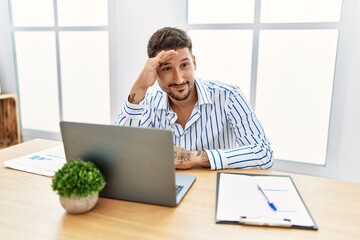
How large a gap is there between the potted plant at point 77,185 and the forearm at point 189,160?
395 mm

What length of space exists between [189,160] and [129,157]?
0.39 metres

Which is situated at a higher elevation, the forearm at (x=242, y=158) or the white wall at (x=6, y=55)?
the white wall at (x=6, y=55)

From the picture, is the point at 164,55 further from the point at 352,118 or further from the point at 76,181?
the point at 352,118

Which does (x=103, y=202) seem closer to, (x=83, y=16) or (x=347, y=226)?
(x=347, y=226)

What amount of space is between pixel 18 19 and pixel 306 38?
8.95 feet

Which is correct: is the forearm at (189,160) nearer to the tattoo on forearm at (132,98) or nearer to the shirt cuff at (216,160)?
the shirt cuff at (216,160)

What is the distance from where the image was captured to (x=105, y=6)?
2773 millimetres

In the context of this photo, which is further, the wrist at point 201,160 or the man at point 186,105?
the man at point 186,105

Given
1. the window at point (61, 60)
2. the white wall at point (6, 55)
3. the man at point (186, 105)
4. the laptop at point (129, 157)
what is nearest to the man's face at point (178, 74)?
the man at point (186, 105)

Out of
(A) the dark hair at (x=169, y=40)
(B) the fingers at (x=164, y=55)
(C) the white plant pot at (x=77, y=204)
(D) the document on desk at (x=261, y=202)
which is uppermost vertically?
(A) the dark hair at (x=169, y=40)

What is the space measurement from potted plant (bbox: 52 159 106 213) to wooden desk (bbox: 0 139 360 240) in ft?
0.11

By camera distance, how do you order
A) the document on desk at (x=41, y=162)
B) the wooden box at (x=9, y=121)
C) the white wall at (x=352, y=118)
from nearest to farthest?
the document on desk at (x=41, y=162), the white wall at (x=352, y=118), the wooden box at (x=9, y=121)

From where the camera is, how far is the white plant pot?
0.84 m

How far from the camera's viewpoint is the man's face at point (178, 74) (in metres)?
1.43
